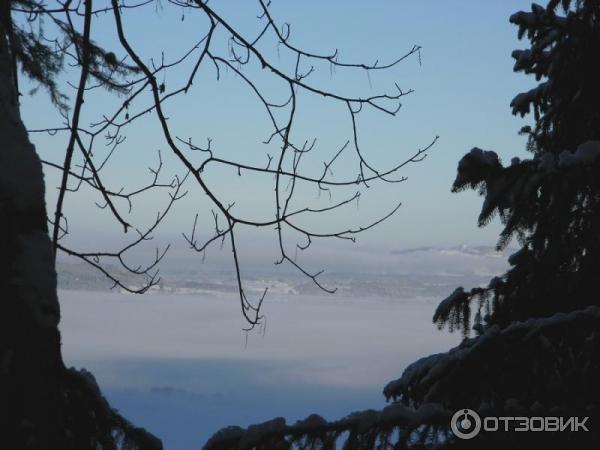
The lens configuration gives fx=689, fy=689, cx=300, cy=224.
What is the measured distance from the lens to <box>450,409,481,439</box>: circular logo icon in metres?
2.89

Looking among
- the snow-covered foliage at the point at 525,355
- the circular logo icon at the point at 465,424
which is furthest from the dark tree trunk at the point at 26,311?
the circular logo icon at the point at 465,424

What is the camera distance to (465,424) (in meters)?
2.93

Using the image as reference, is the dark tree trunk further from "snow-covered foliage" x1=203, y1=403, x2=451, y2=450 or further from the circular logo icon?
the circular logo icon

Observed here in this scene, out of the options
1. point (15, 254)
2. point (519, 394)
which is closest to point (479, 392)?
point (519, 394)

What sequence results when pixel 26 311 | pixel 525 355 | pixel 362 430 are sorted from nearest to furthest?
1. pixel 26 311
2. pixel 362 430
3. pixel 525 355

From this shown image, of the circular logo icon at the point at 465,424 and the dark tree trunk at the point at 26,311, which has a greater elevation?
the dark tree trunk at the point at 26,311

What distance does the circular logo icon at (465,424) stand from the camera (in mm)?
2890

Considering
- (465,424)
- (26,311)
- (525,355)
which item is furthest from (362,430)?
(26,311)

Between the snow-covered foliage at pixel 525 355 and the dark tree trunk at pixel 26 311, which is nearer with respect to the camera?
the dark tree trunk at pixel 26 311

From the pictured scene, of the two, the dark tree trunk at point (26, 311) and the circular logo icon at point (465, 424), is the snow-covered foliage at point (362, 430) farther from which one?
the dark tree trunk at point (26, 311)

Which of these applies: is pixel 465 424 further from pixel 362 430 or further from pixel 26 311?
pixel 26 311

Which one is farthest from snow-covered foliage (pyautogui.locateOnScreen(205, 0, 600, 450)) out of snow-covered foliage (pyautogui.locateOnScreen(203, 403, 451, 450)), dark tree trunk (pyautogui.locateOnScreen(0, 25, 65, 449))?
dark tree trunk (pyautogui.locateOnScreen(0, 25, 65, 449))

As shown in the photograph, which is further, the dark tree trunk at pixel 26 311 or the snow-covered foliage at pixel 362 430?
the snow-covered foliage at pixel 362 430

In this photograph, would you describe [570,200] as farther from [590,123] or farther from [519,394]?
[590,123]
